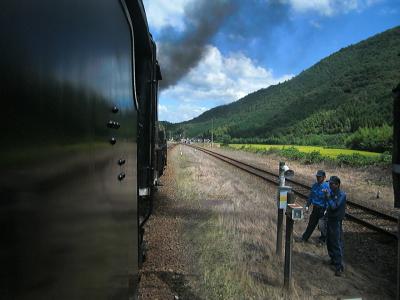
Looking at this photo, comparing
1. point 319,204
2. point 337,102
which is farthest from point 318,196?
point 337,102

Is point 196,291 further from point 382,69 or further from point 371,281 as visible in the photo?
point 382,69

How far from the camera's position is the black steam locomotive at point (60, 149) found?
1.02m

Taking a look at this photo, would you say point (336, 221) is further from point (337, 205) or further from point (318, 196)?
point (318, 196)

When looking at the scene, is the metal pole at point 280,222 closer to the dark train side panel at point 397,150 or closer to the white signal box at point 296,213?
the white signal box at point 296,213

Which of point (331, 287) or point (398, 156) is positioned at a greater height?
point (398, 156)

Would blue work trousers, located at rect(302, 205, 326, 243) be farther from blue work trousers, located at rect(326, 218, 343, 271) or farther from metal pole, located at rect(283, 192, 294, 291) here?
metal pole, located at rect(283, 192, 294, 291)

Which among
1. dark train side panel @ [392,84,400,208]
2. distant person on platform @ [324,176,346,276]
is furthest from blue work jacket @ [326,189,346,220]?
dark train side panel @ [392,84,400,208]

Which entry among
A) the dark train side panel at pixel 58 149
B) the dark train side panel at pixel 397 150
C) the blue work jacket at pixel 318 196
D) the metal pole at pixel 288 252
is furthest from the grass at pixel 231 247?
the dark train side panel at pixel 58 149

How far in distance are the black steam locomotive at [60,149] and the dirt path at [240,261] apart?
3.31 metres

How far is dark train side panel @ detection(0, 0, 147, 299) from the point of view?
101cm

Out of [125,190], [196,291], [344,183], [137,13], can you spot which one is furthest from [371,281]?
[344,183]

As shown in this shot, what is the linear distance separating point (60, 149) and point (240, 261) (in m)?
5.62

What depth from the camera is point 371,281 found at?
5.78 metres

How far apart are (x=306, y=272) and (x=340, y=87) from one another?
5619 inches
